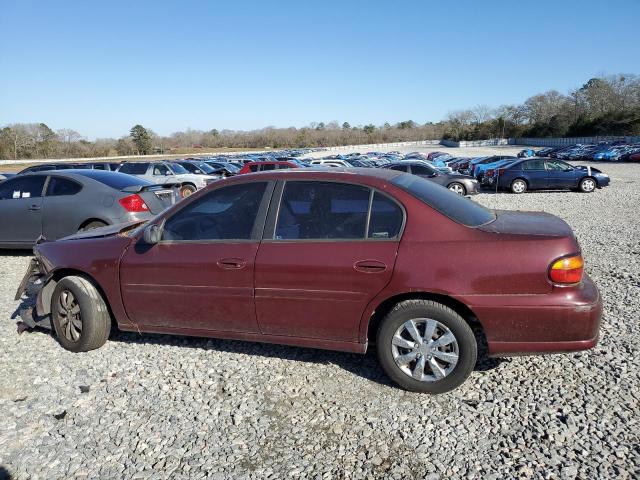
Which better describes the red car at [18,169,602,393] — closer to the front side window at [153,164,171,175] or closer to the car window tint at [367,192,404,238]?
the car window tint at [367,192,404,238]

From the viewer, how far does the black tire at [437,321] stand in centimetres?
321

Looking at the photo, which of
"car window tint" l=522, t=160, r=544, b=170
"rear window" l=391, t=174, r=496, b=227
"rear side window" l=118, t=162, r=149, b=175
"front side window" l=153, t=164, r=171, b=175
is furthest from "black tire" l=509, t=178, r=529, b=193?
"rear window" l=391, t=174, r=496, b=227

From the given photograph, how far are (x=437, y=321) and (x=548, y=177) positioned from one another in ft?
60.6

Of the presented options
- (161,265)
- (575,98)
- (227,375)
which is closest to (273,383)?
(227,375)

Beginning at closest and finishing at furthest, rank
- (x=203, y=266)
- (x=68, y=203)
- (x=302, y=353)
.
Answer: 1. (x=203, y=266)
2. (x=302, y=353)
3. (x=68, y=203)

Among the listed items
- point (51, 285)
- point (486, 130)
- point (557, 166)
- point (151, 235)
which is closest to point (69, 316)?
point (51, 285)

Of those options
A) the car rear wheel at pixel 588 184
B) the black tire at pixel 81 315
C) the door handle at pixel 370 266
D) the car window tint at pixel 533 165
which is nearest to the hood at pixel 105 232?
the black tire at pixel 81 315

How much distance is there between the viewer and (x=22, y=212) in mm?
7668

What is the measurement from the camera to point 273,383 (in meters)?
3.62

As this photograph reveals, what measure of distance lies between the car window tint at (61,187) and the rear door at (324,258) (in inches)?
207

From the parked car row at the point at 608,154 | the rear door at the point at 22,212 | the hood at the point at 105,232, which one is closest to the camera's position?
the hood at the point at 105,232

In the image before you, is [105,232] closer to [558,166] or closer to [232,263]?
[232,263]

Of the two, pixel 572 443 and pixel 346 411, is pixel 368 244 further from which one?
pixel 572 443

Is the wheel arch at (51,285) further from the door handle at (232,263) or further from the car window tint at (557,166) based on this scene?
the car window tint at (557,166)
